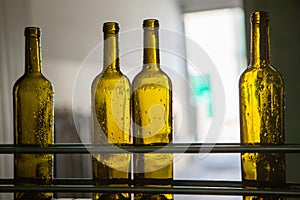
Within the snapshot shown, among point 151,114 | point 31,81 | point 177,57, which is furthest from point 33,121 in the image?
point 177,57

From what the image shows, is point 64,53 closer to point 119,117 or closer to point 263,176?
point 119,117

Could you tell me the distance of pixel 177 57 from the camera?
815 millimetres

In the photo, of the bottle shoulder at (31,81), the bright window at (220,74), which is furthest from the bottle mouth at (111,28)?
the bright window at (220,74)

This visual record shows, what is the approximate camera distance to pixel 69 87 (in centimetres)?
87

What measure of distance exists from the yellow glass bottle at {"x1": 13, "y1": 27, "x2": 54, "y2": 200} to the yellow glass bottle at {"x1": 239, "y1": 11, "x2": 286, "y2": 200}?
0.90ft

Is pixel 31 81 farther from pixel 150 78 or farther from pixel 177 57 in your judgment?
pixel 177 57

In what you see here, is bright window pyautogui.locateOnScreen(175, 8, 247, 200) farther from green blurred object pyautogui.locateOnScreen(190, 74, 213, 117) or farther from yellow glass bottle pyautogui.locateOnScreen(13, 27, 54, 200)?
yellow glass bottle pyautogui.locateOnScreen(13, 27, 54, 200)

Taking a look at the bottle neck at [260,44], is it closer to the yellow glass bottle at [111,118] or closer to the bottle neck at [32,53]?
the yellow glass bottle at [111,118]

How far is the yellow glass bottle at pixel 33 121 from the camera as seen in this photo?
2.08 feet

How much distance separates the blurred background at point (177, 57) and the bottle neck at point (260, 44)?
170mm

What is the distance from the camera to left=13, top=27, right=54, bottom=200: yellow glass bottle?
64 centimetres

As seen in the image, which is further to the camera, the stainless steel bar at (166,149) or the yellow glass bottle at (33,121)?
the yellow glass bottle at (33,121)

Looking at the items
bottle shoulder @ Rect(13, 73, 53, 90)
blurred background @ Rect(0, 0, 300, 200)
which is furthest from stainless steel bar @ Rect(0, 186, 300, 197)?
blurred background @ Rect(0, 0, 300, 200)

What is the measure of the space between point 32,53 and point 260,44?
1.01 feet
